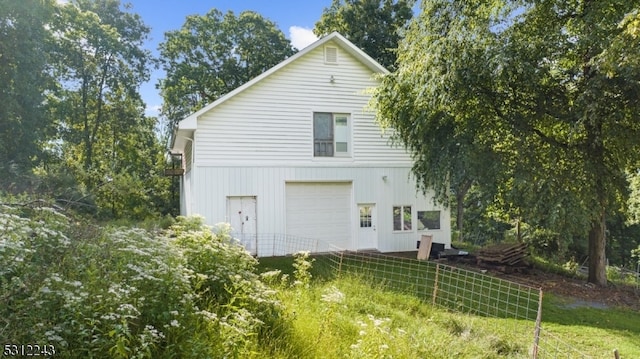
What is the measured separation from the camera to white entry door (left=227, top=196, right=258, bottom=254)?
1128cm

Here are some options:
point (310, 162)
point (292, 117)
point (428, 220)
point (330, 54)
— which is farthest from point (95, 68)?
point (428, 220)

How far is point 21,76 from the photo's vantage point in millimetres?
16172

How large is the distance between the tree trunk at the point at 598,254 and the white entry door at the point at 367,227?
19.2ft

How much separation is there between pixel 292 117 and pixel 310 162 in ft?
4.98

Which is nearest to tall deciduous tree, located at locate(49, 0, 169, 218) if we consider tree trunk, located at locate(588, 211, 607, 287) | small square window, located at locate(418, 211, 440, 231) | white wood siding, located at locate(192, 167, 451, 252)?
white wood siding, located at locate(192, 167, 451, 252)

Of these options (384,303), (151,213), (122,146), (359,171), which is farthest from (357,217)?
(122,146)

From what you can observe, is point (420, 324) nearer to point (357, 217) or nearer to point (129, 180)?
point (129, 180)

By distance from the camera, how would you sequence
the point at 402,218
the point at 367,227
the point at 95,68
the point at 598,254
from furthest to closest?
the point at 95,68 → the point at 402,218 → the point at 367,227 → the point at 598,254

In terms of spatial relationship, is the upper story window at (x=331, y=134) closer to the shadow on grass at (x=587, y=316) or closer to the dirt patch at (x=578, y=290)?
the dirt patch at (x=578, y=290)

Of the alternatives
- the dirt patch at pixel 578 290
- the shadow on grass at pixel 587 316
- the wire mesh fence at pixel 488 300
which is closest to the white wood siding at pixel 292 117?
the wire mesh fence at pixel 488 300

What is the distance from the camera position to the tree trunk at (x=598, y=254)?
31.1ft

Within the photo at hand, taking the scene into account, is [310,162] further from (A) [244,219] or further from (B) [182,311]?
(B) [182,311]

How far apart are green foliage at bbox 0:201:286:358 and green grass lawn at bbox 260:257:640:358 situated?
0.59 m

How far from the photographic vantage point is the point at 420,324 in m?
5.02
